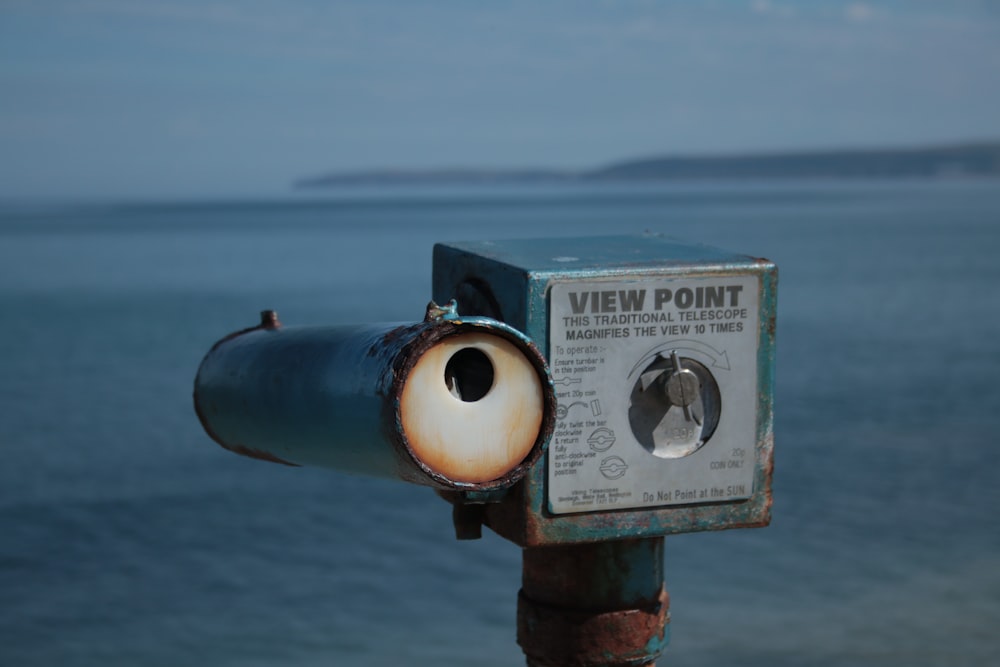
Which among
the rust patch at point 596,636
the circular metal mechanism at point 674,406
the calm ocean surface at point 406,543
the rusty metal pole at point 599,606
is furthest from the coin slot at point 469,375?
the calm ocean surface at point 406,543

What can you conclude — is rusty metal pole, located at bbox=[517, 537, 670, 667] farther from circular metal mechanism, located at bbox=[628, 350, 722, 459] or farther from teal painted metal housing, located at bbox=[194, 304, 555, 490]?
teal painted metal housing, located at bbox=[194, 304, 555, 490]

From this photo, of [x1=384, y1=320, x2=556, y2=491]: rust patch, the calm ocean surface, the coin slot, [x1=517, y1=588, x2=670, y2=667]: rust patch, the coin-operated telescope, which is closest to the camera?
[x1=384, y1=320, x2=556, y2=491]: rust patch

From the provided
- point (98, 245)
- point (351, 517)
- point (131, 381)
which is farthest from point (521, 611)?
point (98, 245)

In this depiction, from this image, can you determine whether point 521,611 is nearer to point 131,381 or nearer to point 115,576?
point 115,576

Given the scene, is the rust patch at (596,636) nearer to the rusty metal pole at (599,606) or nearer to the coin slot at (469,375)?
the rusty metal pole at (599,606)

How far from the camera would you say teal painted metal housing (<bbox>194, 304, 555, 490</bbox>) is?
2.03m

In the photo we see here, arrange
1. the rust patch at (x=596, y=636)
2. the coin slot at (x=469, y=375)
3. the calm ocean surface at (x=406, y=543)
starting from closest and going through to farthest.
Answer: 1. the coin slot at (x=469, y=375)
2. the rust patch at (x=596, y=636)
3. the calm ocean surface at (x=406, y=543)

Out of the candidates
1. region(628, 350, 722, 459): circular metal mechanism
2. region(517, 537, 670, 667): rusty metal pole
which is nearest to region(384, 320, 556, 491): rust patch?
region(628, 350, 722, 459): circular metal mechanism

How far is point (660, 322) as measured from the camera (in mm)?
2414

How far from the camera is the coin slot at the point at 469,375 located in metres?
2.12

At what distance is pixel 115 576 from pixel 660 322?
10196mm

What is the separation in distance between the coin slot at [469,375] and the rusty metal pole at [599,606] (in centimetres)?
46

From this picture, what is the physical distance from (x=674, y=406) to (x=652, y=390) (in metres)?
0.05

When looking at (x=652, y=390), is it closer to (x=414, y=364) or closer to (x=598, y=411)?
(x=598, y=411)
